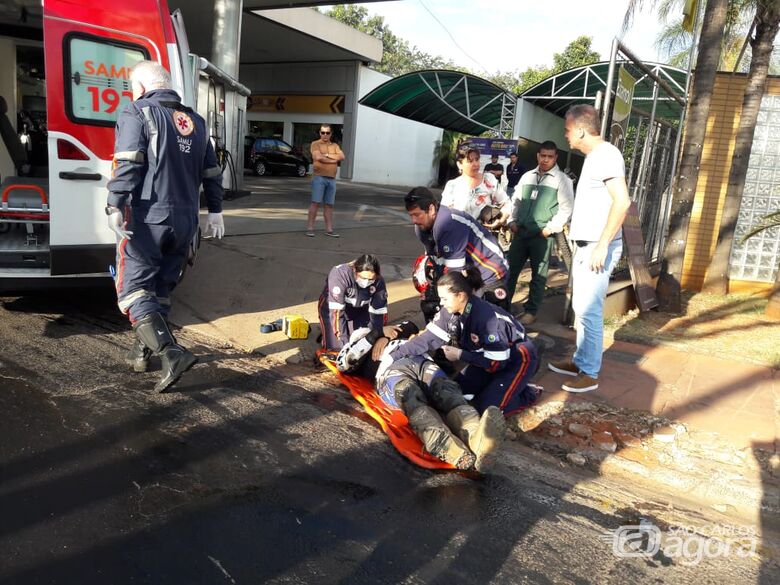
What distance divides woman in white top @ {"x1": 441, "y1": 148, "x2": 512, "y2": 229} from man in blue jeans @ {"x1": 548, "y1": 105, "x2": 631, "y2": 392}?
159cm

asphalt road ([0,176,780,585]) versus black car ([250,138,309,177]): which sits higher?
black car ([250,138,309,177])

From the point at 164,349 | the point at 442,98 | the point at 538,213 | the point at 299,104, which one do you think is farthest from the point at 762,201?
the point at 299,104

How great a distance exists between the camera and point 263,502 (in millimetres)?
2820

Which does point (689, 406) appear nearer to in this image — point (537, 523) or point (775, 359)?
point (775, 359)

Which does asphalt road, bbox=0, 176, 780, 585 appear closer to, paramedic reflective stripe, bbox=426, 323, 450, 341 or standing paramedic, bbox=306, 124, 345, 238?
paramedic reflective stripe, bbox=426, 323, 450, 341

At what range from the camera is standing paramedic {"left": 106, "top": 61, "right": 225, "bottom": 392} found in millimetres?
3797

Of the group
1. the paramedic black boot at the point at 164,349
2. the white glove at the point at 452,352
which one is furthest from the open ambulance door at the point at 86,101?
the white glove at the point at 452,352

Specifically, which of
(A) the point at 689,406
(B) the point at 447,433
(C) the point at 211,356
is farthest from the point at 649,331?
(C) the point at 211,356

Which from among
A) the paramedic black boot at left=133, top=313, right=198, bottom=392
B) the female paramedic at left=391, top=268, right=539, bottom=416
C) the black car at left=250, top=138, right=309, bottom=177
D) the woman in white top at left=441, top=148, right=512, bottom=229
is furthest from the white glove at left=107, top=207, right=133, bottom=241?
the black car at left=250, top=138, right=309, bottom=177

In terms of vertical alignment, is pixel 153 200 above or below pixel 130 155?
below

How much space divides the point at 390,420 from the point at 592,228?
1989 mm

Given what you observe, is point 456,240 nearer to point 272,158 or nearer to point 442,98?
point 442,98

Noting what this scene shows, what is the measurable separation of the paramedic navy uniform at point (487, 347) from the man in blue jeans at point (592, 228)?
0.67 metres

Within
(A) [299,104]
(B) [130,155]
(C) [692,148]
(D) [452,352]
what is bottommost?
(D) [452,352]
